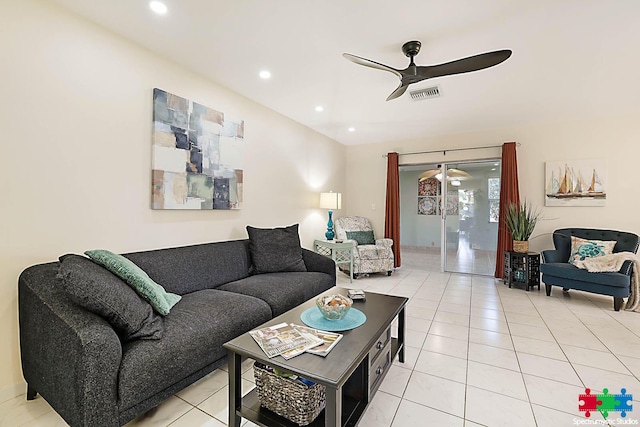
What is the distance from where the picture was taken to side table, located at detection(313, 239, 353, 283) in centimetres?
442

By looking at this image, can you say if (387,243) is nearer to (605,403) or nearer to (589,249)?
(589,249)

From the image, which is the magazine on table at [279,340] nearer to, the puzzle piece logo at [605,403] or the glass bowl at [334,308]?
the glass bowl at [334,308]

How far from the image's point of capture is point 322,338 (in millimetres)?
1455

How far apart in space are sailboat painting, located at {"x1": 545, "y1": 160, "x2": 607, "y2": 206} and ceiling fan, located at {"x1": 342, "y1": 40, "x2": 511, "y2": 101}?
3.21 metres

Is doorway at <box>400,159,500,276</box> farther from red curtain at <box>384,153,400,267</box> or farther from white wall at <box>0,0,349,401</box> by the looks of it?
white wall at <box>0,0,349,401</box>

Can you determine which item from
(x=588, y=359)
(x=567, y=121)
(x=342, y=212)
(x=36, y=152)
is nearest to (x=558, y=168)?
(x=567, y=121)

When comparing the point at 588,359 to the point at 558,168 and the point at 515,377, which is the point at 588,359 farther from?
the point at 558,168

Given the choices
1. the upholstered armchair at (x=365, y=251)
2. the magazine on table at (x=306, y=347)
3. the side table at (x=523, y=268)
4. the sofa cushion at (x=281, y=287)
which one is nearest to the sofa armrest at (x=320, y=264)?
the sofa cushion at (x=281, y=287)

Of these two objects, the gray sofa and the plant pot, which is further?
the plant pot

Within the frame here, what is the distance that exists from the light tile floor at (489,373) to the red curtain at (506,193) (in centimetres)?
120

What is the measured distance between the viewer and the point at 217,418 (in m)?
1.57

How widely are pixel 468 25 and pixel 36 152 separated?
308cm

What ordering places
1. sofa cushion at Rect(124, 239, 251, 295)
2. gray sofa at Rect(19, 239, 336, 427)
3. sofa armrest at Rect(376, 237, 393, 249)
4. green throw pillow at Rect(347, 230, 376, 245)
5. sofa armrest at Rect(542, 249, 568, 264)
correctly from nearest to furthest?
gray sofa at Rect(19, 239, 336, 427) → sofa cushion at Rect(124, 239, 251, 295) → sofa armrest at Rect(542, 249, 568, 264) → sofa armrest at Rect(376, 237, 393, 249) → green throw pillow at Rect(347, 230, 376, 245)

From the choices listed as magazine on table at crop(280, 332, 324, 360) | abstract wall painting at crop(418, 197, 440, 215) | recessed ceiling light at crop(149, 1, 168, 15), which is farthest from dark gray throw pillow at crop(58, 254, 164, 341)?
abstract wall painting at crop(418, 197, 440, 215)
